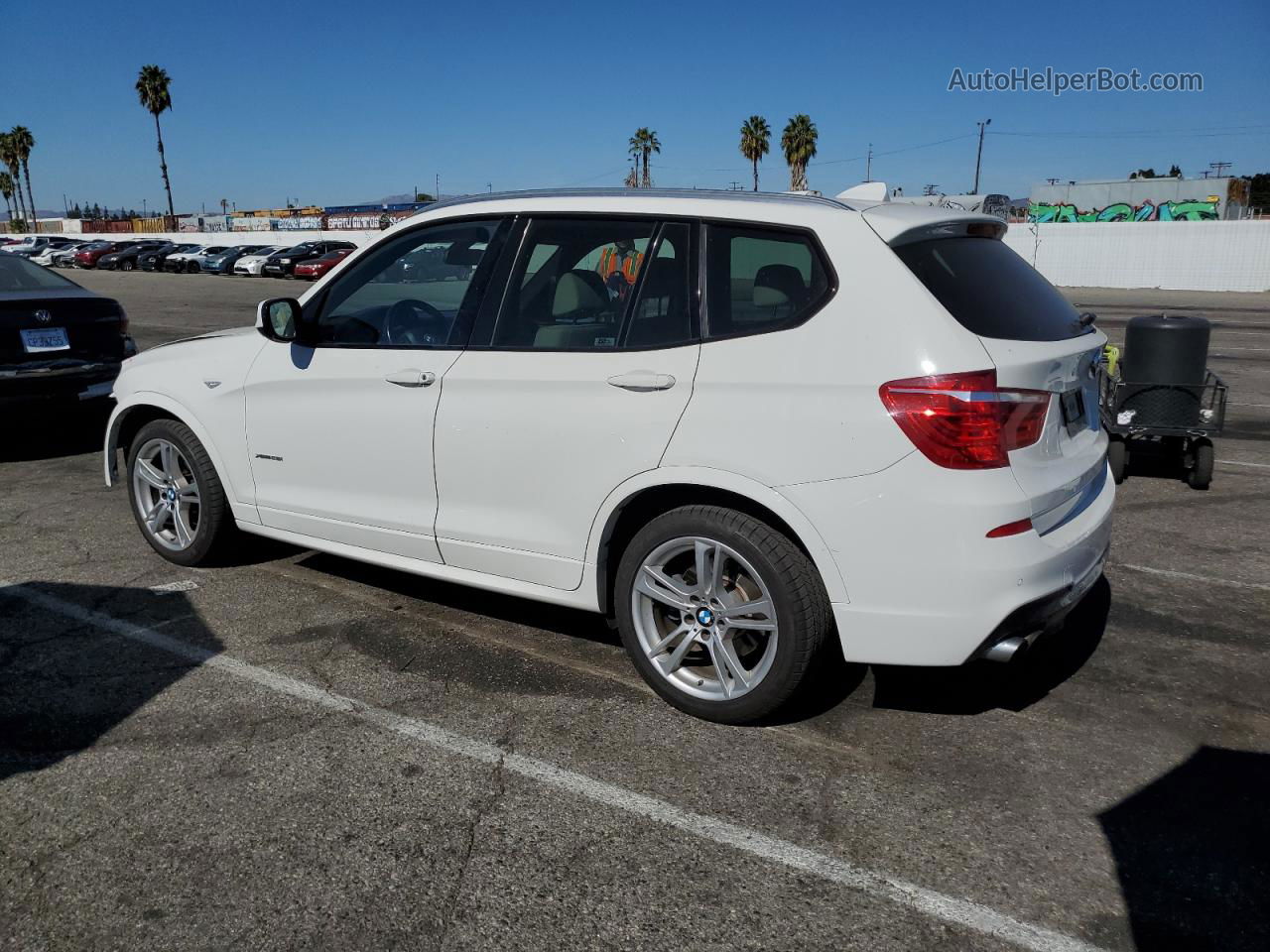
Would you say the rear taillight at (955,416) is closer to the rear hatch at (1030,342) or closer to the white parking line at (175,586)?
the rear hatch at (1030,342)

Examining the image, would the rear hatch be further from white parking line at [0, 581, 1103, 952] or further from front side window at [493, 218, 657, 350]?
white parking line at [0, 581, 1103, 952]

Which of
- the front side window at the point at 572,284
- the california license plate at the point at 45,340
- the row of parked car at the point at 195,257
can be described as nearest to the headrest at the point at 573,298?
the front side window at the point at 572,284

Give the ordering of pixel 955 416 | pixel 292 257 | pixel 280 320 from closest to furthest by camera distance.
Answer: pixel 955 416, pixel 280 320, pixel 292 257

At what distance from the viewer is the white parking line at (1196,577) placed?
5.07 metres

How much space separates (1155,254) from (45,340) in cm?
3595

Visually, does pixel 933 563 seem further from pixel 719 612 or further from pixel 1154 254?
pixel 1154 254

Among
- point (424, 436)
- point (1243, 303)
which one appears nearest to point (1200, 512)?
point (424, 436)

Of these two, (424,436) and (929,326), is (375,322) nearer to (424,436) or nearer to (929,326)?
(424,436)

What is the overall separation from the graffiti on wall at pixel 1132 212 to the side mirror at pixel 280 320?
4584cm

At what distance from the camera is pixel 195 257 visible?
48.9 metres

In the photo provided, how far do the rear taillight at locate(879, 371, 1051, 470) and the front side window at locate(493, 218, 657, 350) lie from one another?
1.10 metres

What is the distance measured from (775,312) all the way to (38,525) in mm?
5020

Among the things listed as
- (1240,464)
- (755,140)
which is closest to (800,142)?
(755,140)

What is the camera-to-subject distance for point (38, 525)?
618 centimetres
